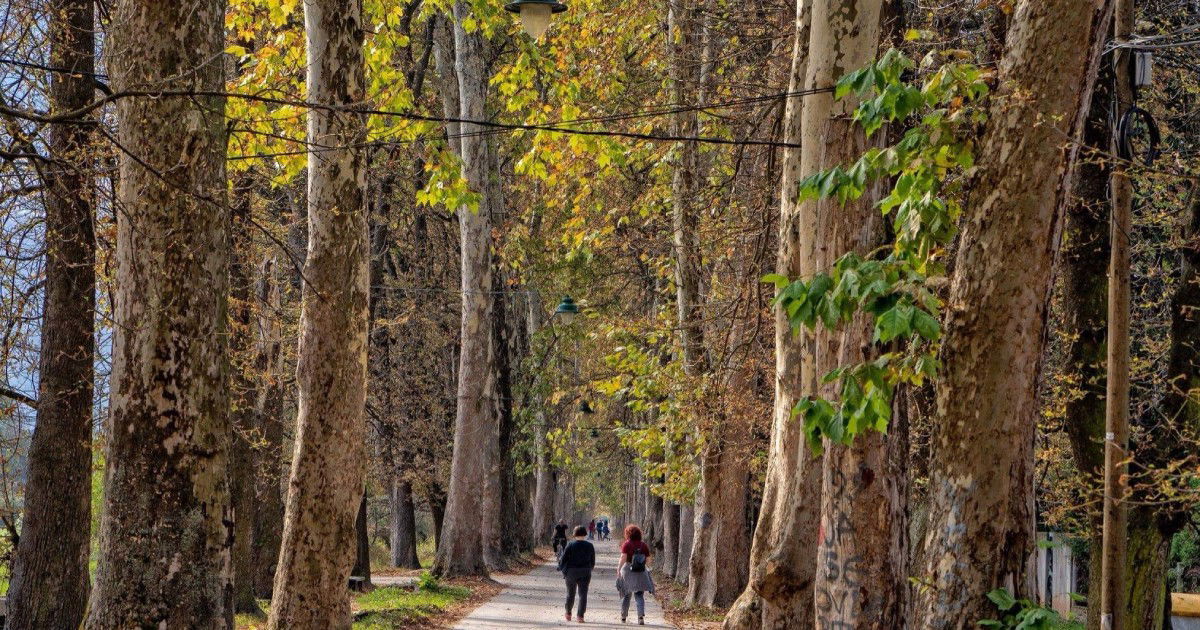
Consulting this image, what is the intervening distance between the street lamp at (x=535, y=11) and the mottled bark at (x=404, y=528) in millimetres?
23916

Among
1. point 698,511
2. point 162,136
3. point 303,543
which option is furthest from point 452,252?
point 162,136

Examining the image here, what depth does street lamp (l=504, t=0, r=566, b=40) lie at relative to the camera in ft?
40.3

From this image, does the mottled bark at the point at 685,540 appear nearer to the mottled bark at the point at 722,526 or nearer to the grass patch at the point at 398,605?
the mottled bark at the point at 722,526

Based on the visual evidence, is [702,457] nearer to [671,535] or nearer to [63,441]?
[63,441]

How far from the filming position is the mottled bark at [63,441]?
1166 cm

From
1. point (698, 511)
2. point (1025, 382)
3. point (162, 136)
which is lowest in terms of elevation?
point (698, 511)

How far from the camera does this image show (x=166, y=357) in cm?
792

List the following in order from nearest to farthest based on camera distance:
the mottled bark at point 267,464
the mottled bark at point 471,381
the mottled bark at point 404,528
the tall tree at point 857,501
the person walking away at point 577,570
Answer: the tall tree at point 857,501 → the mottled bark at point 267,464 → the person walking away at point 577,570 → the mottled bark at point 471,381 → the mottled bark at point 404,528

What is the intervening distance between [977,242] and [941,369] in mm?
750

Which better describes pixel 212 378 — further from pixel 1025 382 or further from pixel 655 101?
pixel 655 101

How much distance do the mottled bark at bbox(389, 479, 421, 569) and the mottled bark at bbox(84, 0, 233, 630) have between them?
27.0 metres

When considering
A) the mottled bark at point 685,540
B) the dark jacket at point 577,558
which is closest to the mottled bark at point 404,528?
the mottled bark at point 685,540

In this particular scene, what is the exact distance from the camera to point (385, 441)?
3266 centimetres

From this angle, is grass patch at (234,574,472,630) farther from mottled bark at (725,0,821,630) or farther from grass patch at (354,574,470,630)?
mottled bark at (725,0,821,630)
